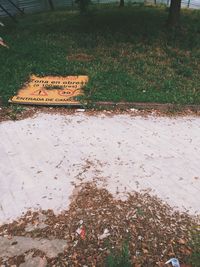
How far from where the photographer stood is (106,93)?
963 cm

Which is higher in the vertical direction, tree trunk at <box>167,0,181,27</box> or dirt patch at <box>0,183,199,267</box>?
tree trunk at <box>167,0,181,27</box>

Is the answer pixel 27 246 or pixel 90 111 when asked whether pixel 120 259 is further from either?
pixel 90 111

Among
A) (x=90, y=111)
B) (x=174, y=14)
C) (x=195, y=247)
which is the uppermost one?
(x=174, y=14)

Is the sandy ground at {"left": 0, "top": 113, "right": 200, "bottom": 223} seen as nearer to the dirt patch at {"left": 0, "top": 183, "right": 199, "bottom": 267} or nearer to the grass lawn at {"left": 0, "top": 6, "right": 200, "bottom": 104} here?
the dirt patch at {"left": 0, "top": 183, "right": 199, "bottom": 267}

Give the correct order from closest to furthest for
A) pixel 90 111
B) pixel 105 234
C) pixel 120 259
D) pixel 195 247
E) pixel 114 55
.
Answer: pixel 120 259
pixel 195 247
pixel 105 234
pixel 90 111
pixel 114 55

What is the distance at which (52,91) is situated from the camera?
9828mm

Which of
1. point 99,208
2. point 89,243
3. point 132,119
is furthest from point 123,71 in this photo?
point 89,243

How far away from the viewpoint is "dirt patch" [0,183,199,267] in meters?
5.14

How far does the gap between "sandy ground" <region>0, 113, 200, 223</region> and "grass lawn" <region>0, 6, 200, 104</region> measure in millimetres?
1191

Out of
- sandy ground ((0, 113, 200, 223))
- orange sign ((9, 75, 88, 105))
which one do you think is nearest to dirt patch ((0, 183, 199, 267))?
sandy ground ((0, 113, 200, 223))

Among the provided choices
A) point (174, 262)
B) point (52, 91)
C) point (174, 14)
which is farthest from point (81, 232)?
point (174, 14)

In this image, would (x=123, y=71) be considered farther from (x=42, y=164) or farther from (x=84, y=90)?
(x=42, y=164)

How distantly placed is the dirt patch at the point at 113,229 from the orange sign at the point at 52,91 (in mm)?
3638

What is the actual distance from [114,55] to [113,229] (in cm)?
755
